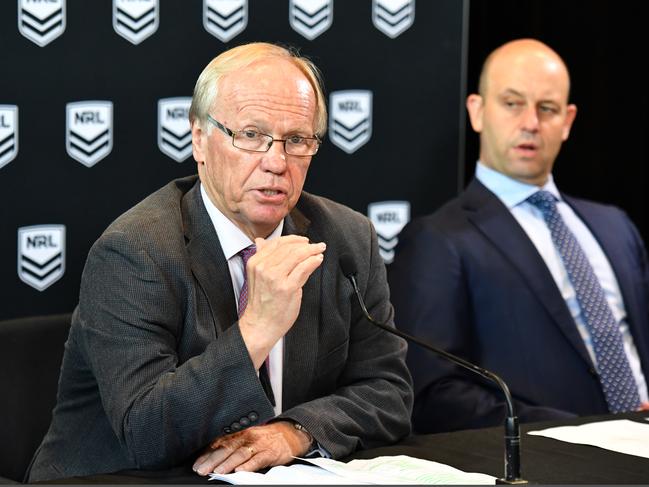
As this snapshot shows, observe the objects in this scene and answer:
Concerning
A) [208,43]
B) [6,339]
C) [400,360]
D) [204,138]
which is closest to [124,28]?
[208,43]

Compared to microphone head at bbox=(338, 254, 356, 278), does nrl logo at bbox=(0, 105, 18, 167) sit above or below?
above

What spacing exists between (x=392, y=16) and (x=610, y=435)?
6.24ft

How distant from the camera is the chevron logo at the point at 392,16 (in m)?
4.07

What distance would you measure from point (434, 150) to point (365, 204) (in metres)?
0.37

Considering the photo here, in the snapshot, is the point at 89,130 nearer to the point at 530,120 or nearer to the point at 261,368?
the point at 261,368

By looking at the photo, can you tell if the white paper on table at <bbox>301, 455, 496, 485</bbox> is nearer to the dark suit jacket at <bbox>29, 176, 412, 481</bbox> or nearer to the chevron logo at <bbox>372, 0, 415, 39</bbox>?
the dark suit jacket at <bbox>29, 176, 412, 481</bbox>

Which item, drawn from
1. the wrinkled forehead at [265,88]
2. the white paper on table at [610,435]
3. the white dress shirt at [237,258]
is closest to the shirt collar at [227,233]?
the white dress shirt at [237,258]

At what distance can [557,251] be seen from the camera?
405 cm

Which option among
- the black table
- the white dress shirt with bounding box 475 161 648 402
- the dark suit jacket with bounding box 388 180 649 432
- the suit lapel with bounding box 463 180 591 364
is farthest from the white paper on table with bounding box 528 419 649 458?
the white dress shirt with bounding box 475 161 648 402

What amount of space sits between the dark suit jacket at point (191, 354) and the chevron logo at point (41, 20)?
0.76m

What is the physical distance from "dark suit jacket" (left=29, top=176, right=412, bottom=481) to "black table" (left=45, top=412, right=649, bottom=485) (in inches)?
2.6

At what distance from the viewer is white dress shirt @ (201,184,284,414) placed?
2717mm

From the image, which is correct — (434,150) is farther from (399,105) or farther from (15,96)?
(15,96)

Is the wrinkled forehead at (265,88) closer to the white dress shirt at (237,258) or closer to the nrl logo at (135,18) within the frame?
the white dress shirt at (237,258)
